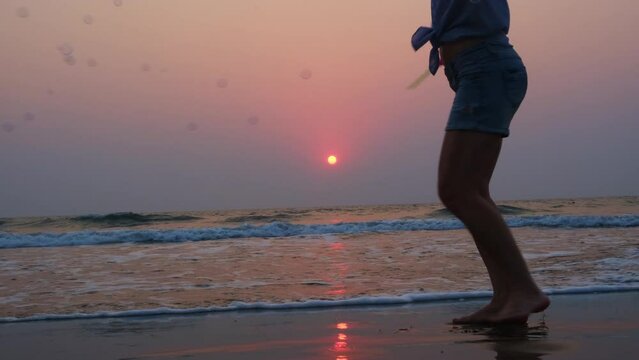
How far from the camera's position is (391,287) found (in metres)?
4.19

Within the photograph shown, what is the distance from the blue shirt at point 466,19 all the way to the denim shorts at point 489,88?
0.17ft

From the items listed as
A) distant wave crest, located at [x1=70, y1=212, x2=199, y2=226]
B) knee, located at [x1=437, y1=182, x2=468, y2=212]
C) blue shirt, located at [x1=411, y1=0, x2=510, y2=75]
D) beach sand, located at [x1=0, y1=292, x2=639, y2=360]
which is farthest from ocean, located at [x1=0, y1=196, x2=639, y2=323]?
distant wave crest, located at [x1=70, y1=212, x2=199, y2=226]

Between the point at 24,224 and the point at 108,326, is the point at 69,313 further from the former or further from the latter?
the point at 24,224

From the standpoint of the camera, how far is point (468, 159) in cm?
255

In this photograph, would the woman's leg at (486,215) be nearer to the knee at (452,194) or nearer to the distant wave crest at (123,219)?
the knee at (452,194)

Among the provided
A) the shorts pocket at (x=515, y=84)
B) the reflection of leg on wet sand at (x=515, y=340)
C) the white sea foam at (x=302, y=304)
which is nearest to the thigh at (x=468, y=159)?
the shorts pocket at (x=515, y=84)

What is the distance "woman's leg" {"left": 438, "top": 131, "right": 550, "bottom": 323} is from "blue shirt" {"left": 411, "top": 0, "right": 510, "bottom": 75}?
398mm

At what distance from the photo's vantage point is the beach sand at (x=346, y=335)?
7.19 feet

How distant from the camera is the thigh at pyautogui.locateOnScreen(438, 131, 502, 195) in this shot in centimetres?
254

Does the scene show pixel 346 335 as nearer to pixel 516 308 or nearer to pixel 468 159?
pixel 516 308

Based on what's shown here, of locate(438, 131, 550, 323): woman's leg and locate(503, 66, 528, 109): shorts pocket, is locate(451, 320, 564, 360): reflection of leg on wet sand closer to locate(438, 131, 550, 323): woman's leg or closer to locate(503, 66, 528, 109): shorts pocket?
locate(438, 131, 550, 323): woman's leg

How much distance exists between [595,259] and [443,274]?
152 cm

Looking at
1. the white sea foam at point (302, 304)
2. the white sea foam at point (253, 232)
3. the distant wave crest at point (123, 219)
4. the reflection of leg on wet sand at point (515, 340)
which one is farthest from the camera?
the distant wave crest at point (123, 219)

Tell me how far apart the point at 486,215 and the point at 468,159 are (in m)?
0.23
